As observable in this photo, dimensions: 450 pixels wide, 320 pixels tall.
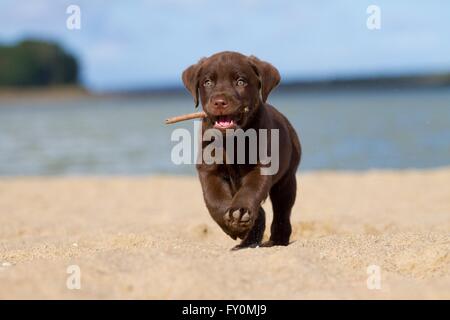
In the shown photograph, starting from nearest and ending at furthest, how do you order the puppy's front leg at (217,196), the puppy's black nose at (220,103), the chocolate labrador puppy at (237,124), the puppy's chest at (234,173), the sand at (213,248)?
the sand at (213,248) → the puppy's black nose at (220,103) → the chocolate labrador puppy at (237,124) → the puppy's front leg at (217,196) → the puppy's chest at (234,173)

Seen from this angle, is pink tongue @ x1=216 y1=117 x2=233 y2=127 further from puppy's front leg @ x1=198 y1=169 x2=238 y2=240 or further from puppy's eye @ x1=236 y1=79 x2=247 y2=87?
puppy's front leg @ x1=198 y1=169 x2=238 y2=240

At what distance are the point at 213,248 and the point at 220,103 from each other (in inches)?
42.6

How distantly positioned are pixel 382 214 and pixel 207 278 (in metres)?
5.63

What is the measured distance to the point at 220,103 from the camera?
532cm

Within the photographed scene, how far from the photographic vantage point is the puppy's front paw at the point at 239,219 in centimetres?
538

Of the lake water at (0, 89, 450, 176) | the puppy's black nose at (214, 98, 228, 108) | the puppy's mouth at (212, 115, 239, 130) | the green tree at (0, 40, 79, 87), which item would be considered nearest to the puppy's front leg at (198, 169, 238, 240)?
the puppy's mouth at (212, 115, 239, 130)

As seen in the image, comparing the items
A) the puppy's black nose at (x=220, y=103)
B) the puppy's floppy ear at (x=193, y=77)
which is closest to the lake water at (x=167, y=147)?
the puppy's floppy ear at (x=193, y=77)

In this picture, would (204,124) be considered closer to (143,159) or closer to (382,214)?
(382,214)

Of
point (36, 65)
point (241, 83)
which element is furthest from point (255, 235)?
point (36, 65)

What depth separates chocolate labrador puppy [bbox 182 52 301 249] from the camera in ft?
17.8

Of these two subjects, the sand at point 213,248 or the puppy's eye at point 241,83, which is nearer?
the sand at point 213,248

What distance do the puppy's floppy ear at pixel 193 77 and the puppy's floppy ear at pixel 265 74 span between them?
443mm

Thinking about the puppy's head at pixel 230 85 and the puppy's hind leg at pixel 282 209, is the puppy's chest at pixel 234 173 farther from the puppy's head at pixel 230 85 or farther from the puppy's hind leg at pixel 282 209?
the puppy's hind leg at pixel 282 209

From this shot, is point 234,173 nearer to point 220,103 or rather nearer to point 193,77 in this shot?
point 220,103
